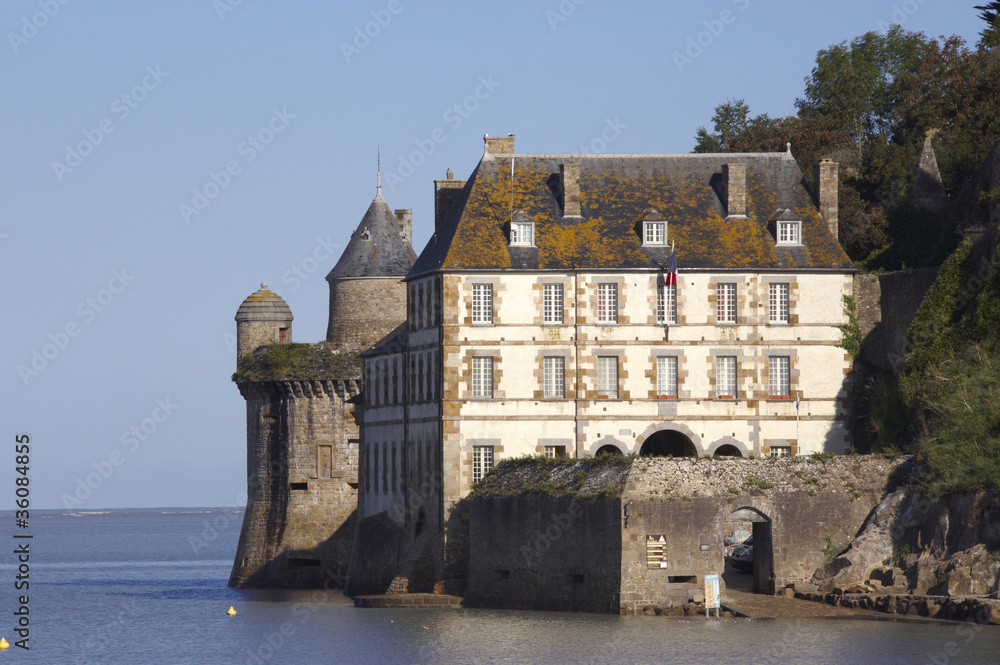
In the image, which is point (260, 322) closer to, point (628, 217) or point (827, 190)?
point (628, 217)

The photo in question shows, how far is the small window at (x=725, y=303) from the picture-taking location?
59.1m

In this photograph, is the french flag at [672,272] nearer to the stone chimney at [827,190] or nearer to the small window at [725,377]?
the small window at [725,377]

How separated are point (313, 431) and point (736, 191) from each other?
64.2 feet

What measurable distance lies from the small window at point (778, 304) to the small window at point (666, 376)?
3.54m

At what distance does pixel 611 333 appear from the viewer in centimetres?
5862

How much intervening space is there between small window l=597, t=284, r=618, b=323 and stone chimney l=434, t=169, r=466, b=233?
7.52 metres

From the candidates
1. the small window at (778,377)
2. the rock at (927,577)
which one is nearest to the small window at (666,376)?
the small window at (778,377)

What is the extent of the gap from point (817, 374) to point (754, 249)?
4.52 meters

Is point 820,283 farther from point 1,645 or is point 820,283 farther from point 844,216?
point 1,645

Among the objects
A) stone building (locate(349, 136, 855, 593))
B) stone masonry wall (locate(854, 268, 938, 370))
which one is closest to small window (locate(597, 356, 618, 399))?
stone building (locate(349, 136, 855, 593))

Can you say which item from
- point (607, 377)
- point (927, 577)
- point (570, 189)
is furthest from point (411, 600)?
point (927, 577)

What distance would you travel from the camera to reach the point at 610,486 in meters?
51.0

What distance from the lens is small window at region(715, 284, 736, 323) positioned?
2327 inches

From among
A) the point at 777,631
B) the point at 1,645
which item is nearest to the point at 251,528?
the point at 1,645
